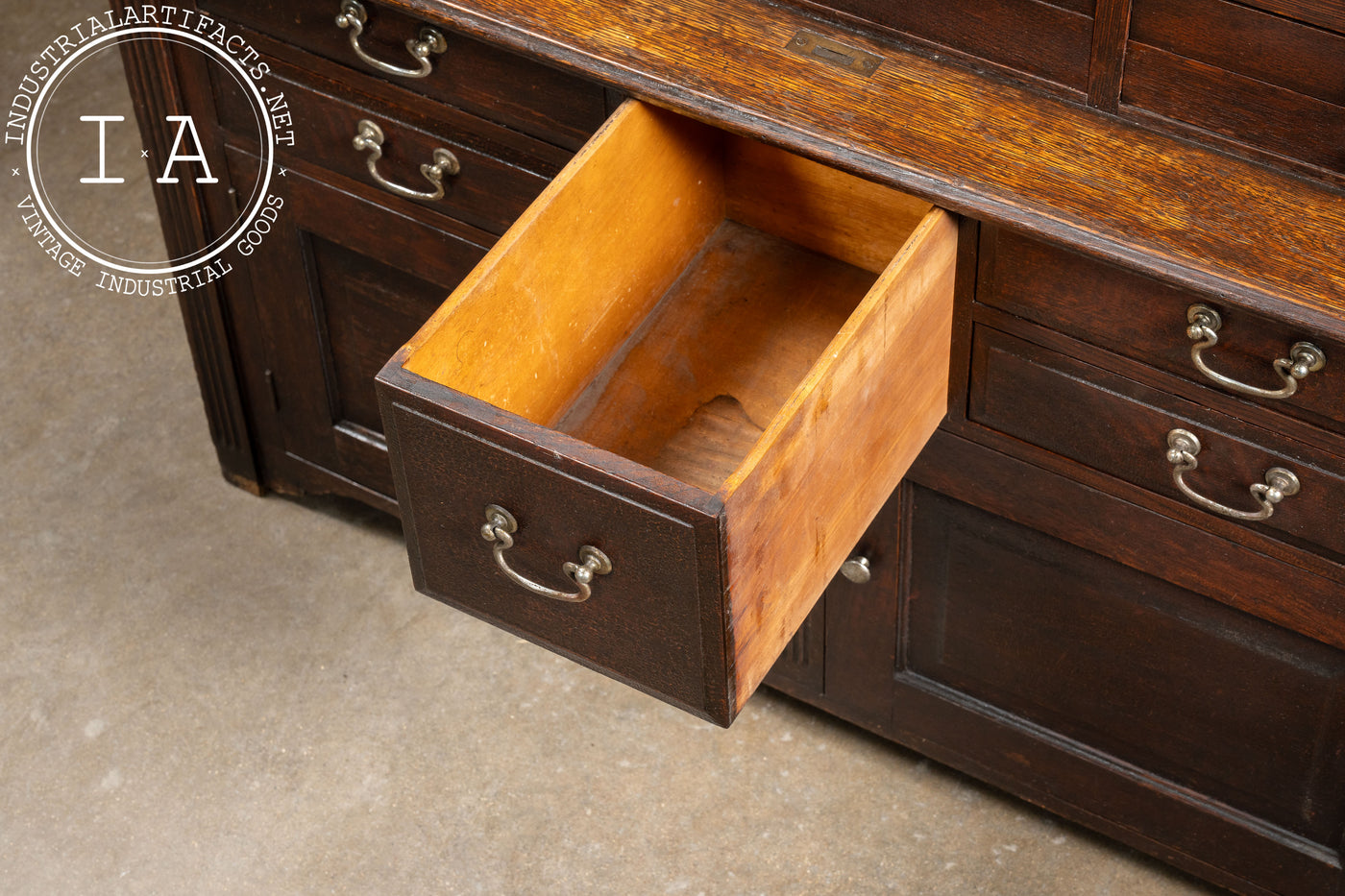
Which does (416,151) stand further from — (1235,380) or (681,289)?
(1235,380)

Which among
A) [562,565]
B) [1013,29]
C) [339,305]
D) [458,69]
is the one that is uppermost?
[1013,29]

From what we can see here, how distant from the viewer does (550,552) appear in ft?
4.75

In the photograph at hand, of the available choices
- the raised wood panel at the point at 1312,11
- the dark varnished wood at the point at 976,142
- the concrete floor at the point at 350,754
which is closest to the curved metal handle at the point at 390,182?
the dark varnished wood at the point at 976,142

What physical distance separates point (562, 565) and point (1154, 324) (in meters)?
0.56

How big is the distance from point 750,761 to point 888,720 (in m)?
0.20

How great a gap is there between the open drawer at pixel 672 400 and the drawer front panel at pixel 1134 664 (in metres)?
0.27

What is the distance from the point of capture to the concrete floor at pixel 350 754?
85.7 inches

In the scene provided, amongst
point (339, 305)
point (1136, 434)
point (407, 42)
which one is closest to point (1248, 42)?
point (1136, 434)

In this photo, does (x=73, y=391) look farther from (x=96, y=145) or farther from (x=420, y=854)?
(x=420, y=854)

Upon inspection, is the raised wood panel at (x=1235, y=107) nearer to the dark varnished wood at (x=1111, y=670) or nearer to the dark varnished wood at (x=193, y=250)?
the dark varnished wood at (x=1111, y=670)

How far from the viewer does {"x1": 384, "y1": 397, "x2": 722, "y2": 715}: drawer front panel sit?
1.37 meters

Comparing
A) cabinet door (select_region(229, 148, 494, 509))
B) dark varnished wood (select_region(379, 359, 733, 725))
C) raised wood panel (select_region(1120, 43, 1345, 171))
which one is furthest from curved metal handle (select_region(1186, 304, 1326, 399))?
cabinet door (select_region(229, 148, 494, 509))

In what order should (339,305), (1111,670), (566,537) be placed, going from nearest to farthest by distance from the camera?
(566,537) → (1111,670) → (339,305)

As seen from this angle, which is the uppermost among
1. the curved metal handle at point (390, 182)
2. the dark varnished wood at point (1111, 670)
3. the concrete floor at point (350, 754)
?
the curved metal handle at point (390, 182)
